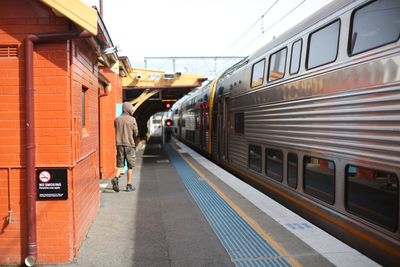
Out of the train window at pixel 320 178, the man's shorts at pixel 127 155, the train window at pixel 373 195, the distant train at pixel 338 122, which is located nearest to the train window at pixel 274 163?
the distant train at pixel 338 122

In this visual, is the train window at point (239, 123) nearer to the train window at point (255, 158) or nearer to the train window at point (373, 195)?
the train window at point (255, 158)

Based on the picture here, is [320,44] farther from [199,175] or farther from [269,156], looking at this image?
[199,175]

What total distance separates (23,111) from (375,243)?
3.71 meters

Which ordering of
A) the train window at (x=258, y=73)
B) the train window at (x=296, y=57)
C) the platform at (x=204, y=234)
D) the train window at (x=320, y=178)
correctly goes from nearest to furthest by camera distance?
1. the platform at (x=204, y=234)
2. the train window at (x=320, y=178)
3. the train window at (x=296, y=57)
4. the train window at (x=258, y=73)

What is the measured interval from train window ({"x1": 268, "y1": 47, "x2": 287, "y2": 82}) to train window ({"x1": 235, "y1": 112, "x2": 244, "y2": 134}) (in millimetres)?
2203

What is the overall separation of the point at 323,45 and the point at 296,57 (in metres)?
0.97

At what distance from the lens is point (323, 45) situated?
18.2ft

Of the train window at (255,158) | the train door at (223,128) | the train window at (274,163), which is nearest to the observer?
the train window at (274,163)

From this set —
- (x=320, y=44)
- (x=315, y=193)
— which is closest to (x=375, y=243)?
(x=315, y=193)

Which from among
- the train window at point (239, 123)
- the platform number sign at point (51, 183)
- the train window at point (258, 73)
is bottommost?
the platform number sign at point (51, 183)

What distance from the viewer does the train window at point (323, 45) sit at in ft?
17.0

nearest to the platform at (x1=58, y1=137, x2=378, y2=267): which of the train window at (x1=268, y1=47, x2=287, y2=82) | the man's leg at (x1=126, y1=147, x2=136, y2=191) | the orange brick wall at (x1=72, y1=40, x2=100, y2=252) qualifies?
the man's leg at (x1=126, y1=147, x2=136, y2=191)

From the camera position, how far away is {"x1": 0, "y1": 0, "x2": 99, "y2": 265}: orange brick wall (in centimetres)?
406

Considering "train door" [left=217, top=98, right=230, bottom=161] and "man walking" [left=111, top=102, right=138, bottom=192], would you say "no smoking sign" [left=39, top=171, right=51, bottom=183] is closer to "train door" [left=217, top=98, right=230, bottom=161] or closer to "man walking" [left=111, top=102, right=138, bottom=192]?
"man walking" [left=111, top=102, right=138, bottom=192]
